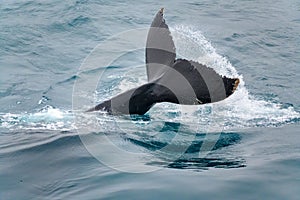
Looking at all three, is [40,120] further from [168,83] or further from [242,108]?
[242,108]

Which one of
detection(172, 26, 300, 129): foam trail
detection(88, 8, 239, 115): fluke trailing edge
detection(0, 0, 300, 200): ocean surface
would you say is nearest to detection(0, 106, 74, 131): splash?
detection(0, 0, 300, 200): ocean surface

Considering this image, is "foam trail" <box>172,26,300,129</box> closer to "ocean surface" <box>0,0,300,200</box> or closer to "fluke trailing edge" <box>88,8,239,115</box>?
"ocean surface" <box>0,0,300,200</box>

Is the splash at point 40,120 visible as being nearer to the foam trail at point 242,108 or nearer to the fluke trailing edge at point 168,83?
the fluke trailing edge at point 168,83

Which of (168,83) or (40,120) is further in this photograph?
(40,120)

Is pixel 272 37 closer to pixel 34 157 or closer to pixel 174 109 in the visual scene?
pixel 174 109

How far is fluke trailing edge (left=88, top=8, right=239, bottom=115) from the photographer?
21.7 feet

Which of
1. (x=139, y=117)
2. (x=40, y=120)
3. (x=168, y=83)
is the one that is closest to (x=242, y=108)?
(x=139, y=117)

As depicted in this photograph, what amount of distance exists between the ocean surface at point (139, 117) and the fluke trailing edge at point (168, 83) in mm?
323

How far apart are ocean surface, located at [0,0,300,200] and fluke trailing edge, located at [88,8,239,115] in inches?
12.7

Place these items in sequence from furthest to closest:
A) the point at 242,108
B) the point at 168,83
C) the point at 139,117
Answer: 1. the point at 242,108
2. the point at 139,117
3. the point at 168,83

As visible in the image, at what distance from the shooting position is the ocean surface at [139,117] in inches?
225

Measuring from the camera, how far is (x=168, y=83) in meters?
7.17

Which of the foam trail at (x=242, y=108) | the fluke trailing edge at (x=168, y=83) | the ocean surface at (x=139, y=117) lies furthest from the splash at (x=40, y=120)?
the foam trail at (x=242, y=108)

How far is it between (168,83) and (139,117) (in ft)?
3.51
